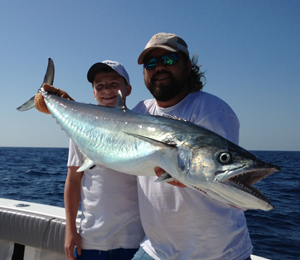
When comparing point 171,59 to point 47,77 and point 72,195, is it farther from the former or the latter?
point 47,77

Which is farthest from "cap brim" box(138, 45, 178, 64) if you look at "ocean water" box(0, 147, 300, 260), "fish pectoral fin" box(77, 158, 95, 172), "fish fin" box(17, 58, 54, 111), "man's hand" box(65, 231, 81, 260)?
"ocean water" box(0, 147, 300, 260)

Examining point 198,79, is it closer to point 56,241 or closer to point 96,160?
point 96,160

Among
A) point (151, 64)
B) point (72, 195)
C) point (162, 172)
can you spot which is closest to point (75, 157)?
point (72, 195)

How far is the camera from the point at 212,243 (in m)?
2.09

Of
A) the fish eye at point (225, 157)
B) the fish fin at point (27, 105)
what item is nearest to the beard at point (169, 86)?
the fish eye at point (225, 157)

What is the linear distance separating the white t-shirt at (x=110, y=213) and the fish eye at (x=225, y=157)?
1204 mm

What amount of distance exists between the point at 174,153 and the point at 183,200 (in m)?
0.51

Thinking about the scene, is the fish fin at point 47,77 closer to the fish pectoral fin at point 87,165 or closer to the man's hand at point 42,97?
the man's hand at point 42,97

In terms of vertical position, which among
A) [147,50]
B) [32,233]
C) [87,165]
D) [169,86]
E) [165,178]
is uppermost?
[147,50]

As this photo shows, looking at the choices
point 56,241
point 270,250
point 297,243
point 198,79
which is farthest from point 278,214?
point 198,79

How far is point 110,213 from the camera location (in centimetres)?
267

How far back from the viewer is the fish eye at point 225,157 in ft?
5.57

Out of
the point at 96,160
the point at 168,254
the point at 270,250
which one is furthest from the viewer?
the point at 270,250

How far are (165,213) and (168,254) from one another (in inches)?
11.7
